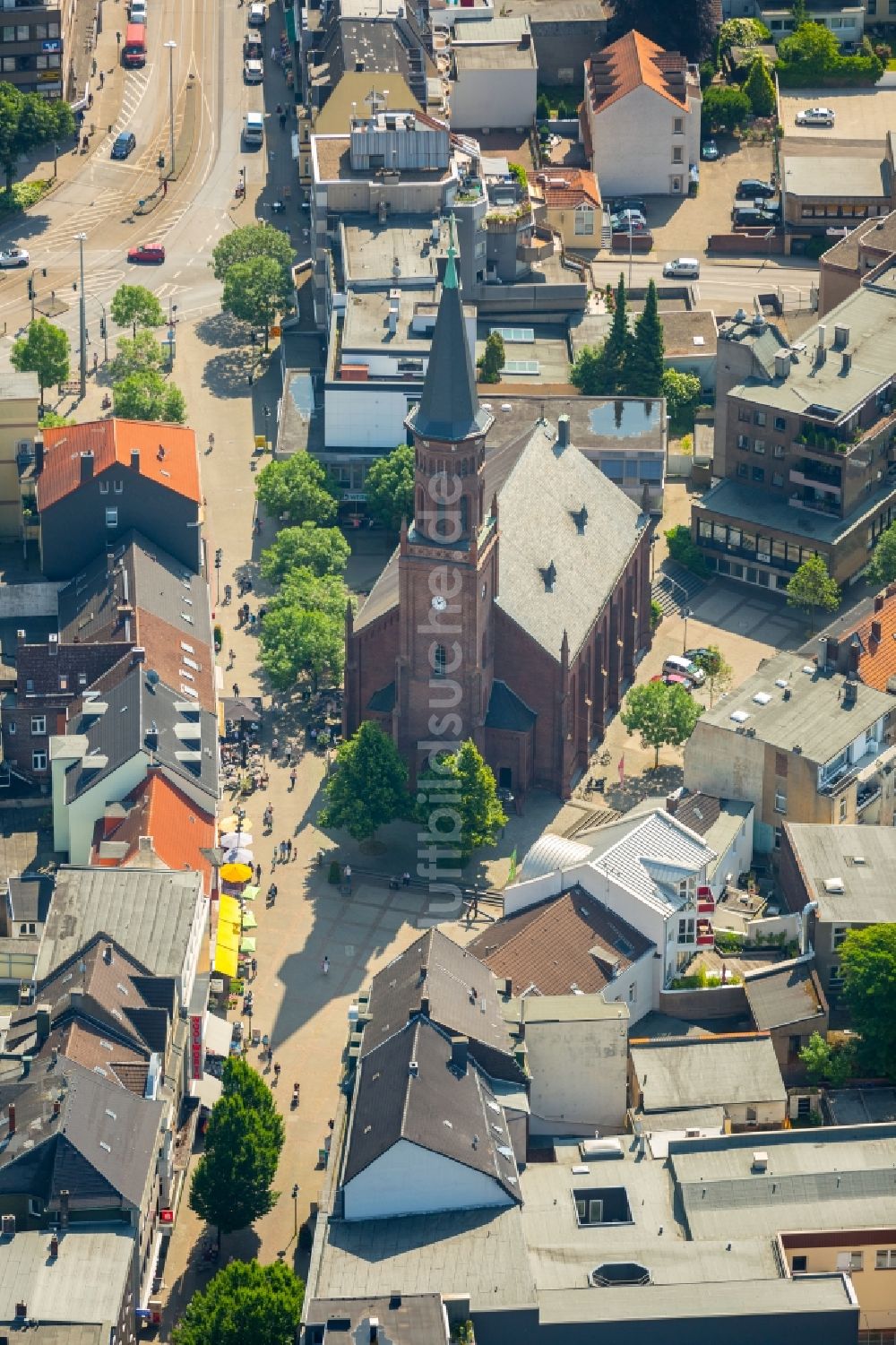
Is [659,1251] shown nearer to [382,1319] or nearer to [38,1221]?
[382,1319]

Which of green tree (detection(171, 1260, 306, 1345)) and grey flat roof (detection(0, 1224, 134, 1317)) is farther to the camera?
green tree (detection(171, 1260, 306, 1345))

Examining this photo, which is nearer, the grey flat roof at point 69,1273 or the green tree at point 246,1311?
the grey flat roof at point 69,1273

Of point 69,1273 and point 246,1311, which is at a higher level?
point 69,1273

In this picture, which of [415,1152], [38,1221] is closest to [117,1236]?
[38,1221]

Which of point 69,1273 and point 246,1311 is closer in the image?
point 246,1311
